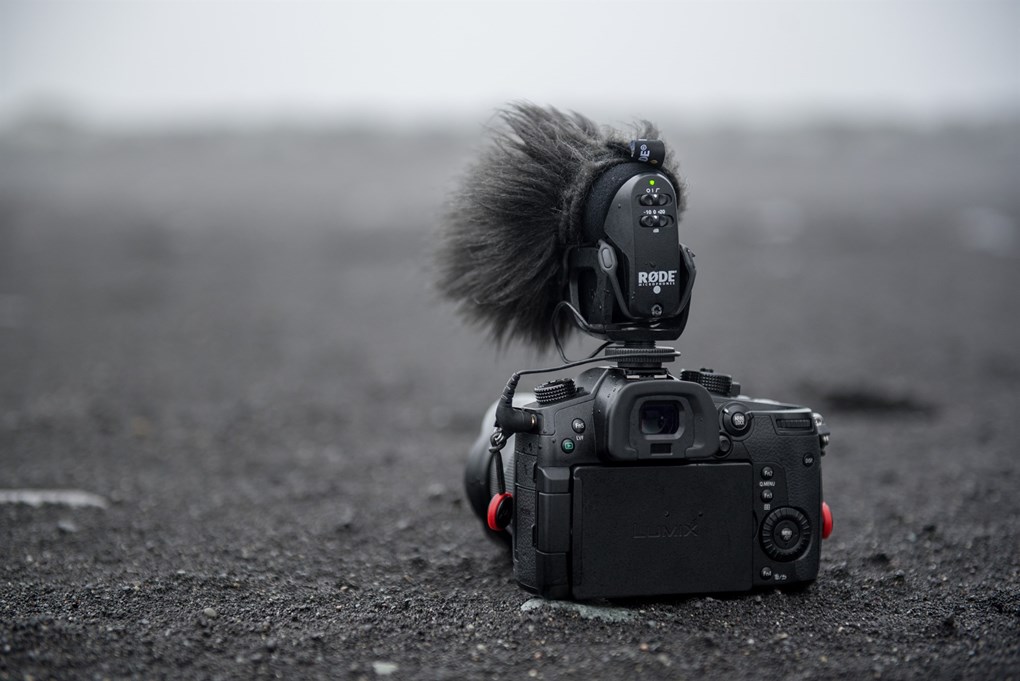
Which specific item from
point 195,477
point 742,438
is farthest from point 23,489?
point 742,438

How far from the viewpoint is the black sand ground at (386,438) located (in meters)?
3.23

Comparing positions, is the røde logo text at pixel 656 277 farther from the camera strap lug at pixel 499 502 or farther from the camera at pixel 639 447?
the camera strap lug at pixel 499 502

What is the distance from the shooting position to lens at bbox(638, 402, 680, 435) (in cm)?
330

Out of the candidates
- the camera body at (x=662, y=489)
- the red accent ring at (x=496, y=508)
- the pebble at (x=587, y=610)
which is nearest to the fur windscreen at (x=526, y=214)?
the camera body at (x=662, y=489)

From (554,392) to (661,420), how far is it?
1.33 feet

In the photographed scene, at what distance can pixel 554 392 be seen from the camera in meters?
3.38

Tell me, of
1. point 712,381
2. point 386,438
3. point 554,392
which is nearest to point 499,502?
point 554,392

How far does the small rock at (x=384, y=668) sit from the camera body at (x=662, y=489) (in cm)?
61

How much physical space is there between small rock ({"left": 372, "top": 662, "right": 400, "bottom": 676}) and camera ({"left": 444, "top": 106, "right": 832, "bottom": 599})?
0.61 meters

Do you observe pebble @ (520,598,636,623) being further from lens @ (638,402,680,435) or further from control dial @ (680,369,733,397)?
control dial @ (680,369,733,397)

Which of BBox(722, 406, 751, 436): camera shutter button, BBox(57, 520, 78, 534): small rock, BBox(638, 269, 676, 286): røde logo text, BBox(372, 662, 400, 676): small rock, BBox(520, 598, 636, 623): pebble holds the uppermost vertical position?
BBox(638, 269, 676, 286): røde logo text

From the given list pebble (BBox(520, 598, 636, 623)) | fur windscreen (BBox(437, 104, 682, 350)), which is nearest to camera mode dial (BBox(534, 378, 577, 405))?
fur windscreen (BBox(437, 104, 682, 350))

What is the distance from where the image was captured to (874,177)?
23391 millimetres

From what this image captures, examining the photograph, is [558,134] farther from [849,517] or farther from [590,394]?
[849,517]
